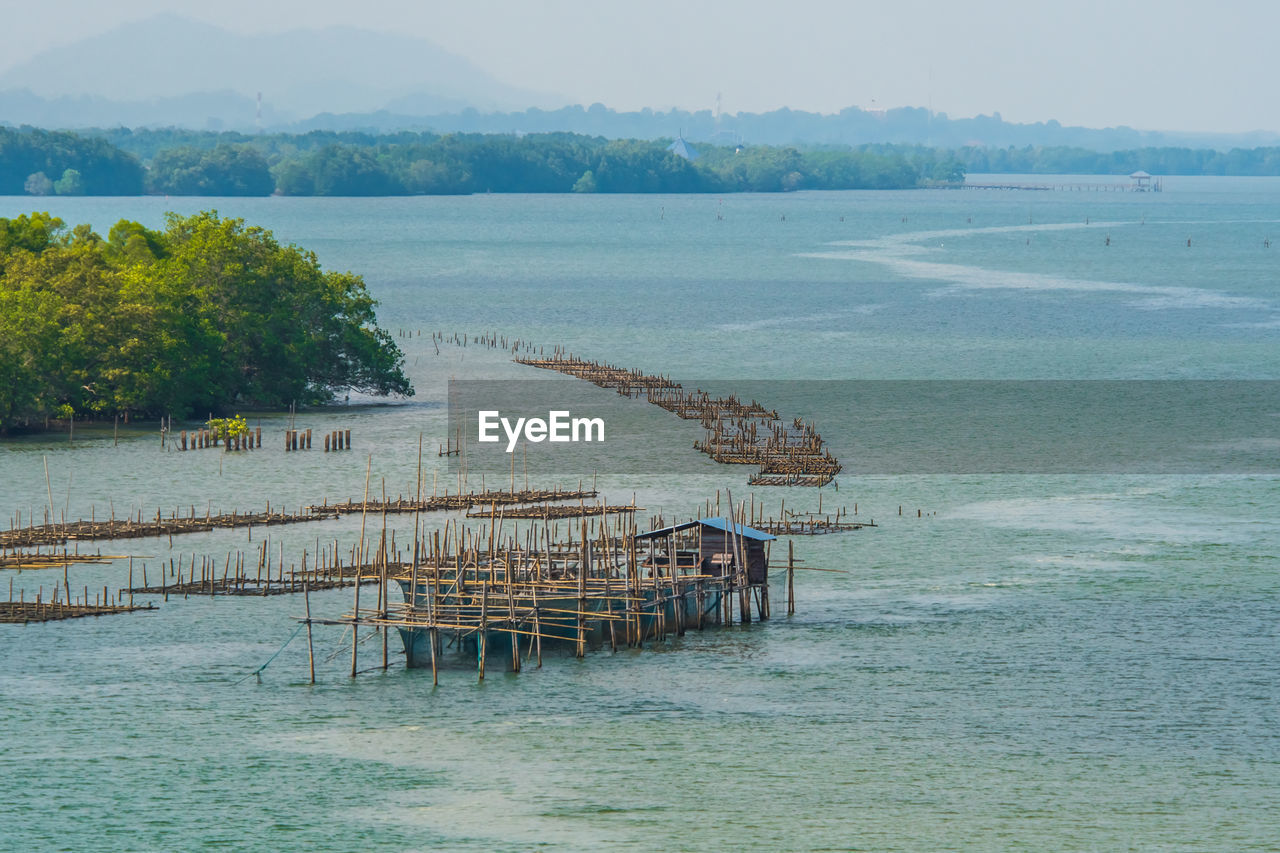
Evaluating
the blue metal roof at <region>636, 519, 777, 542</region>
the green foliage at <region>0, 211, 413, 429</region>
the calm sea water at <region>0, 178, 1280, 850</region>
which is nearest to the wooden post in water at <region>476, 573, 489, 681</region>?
→ the calm sea water at <region>0, 178, 1280, 850</region>

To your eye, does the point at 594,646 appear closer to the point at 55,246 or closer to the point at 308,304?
the point at 308,304

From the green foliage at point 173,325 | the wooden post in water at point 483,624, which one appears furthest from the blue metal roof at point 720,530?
the green foliage at point 173,325

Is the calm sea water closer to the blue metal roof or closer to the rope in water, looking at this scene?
the rope in water

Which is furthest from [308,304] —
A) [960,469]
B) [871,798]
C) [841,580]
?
[871,798]

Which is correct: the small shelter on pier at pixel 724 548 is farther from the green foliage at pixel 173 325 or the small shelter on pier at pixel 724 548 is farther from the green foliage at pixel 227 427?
the green foliage at pixel 173 325

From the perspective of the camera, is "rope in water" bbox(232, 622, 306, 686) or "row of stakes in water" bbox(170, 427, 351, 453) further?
"row of stakes in water" bbox(170, 427, 351, 453)

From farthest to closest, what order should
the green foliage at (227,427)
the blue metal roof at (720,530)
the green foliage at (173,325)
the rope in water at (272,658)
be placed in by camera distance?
the green foliage at (173,325) → the green foliage at (227,427) → the blue metal roof at (720,530) → the rope in water at (272,658)

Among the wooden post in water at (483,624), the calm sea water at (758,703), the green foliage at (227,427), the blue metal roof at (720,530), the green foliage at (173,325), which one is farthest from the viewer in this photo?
the green foliage at (173,325)

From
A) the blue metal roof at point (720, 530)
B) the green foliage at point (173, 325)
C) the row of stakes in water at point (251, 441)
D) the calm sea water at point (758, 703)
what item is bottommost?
the calm sea water at point (758, 703)
